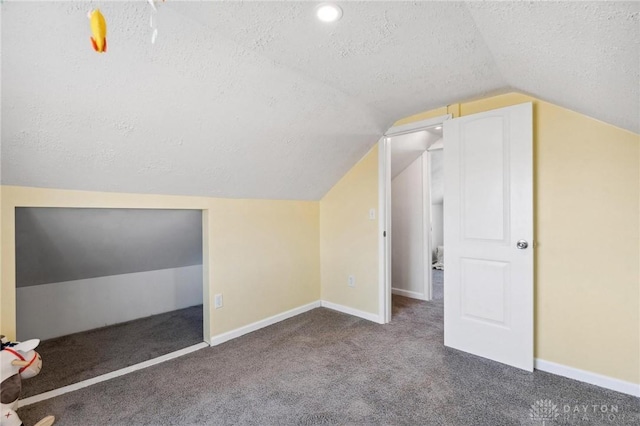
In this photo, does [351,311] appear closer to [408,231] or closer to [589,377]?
[408,231]

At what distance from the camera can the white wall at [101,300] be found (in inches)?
101

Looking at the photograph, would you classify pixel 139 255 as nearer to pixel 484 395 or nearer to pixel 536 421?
pixel 484 395

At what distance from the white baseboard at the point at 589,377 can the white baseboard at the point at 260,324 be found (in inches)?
82.7

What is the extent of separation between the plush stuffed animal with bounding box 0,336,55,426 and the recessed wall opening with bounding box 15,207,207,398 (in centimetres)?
51

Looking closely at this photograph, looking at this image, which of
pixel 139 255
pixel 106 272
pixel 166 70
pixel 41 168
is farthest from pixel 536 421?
pixel 106 272

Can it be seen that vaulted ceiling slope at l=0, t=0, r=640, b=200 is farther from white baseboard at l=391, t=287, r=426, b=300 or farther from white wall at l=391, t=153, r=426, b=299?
white baseboard at l=391, t=287, r=426, b=300

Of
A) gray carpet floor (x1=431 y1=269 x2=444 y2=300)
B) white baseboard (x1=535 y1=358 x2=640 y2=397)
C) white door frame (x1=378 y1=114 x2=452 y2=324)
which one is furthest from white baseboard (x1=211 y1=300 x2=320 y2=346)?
white baseboard (x1=535 y1=358 x2=640 y2=397)

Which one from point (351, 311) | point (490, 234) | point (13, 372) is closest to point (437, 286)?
point (351, 311)

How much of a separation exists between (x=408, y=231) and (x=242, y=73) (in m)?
3.09

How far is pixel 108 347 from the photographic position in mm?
2467

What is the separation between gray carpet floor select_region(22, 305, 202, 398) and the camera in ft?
6.64

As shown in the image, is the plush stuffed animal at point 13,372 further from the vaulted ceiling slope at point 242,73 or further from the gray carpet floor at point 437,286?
the gray carpet floor at point 437,286

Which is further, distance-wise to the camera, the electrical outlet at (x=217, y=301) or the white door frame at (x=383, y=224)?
the white door frame at (x=383, y=224)

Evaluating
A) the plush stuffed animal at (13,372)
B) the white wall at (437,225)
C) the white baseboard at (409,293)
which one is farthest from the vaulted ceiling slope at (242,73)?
the white wall at (437,225)
